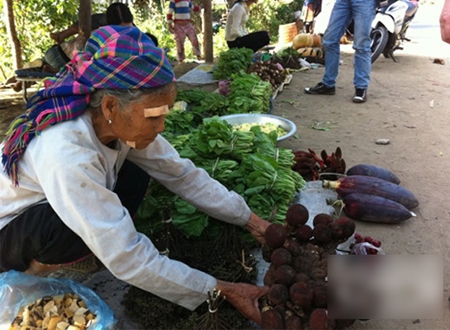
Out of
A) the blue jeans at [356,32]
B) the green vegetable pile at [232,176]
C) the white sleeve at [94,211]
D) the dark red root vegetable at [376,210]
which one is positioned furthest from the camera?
the blue jeans at [356,32]

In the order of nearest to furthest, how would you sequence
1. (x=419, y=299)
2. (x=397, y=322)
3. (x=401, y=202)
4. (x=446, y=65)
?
(x=419, y=299)
(x=397, y=322)
(x=401, y=202)
(x=446, y=65)

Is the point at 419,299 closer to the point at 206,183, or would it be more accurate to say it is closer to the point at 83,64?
the point at 206,183

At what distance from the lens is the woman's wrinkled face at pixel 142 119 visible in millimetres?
1693

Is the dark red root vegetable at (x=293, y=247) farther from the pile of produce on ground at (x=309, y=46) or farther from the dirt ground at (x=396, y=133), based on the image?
the pile of produce on ground at (x=309, y=46)

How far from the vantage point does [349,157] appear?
163 inches

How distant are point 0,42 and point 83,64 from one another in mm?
8017

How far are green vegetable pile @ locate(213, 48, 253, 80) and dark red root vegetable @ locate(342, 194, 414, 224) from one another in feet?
13.4

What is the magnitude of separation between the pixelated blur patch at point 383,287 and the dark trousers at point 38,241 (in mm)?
1140

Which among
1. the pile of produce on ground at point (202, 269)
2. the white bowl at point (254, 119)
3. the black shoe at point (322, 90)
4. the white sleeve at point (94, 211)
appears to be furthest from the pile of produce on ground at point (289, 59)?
the white sleeve at point (94, 211)

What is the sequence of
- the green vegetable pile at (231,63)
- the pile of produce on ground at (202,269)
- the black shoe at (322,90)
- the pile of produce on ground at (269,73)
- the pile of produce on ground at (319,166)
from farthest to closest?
the green vegetable pile at (231,63)
the pile of produce on ground at (269,73)
the black shoe at (322,90)
the pile of produce on ground at (319,166)
the pile of produce on ground at (202,269)

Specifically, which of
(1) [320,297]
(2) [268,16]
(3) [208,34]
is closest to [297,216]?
(1) [320,297]

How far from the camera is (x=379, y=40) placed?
320 inches

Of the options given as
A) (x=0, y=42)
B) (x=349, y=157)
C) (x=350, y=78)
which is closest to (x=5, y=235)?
(x=349, y=157)

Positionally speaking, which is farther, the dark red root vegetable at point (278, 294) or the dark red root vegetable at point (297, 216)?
the dark red root vegetable at point (297, 216)
